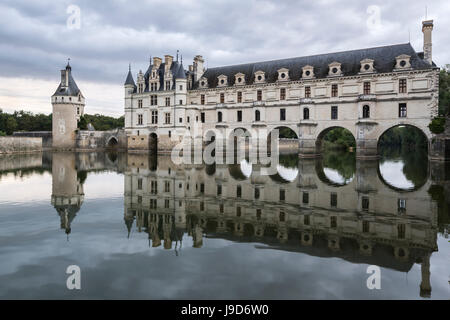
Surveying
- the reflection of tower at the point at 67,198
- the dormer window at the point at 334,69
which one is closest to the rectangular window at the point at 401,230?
the reflection of tower at the point at 67,198

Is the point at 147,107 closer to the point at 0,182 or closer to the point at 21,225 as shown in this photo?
the point at 0,182

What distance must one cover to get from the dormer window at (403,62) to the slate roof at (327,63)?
1.52 ft

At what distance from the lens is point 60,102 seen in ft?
167

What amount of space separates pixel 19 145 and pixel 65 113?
336 inches

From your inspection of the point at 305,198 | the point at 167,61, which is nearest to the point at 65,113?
the point at 167,61

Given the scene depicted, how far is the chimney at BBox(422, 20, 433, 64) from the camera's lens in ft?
100

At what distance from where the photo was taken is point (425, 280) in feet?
17.7

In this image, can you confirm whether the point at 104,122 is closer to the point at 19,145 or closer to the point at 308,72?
the point at 19,145

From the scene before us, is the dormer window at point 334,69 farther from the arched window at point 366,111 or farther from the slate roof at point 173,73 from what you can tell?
the slate roof at point 173,73

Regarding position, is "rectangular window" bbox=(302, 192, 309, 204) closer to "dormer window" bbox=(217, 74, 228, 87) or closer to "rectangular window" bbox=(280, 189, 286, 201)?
"rectangular window" bbox=(280, 189, 286, 201)

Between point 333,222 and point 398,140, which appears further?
point 398,140

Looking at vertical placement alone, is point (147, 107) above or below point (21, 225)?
above

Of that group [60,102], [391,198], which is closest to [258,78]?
[391,198]
